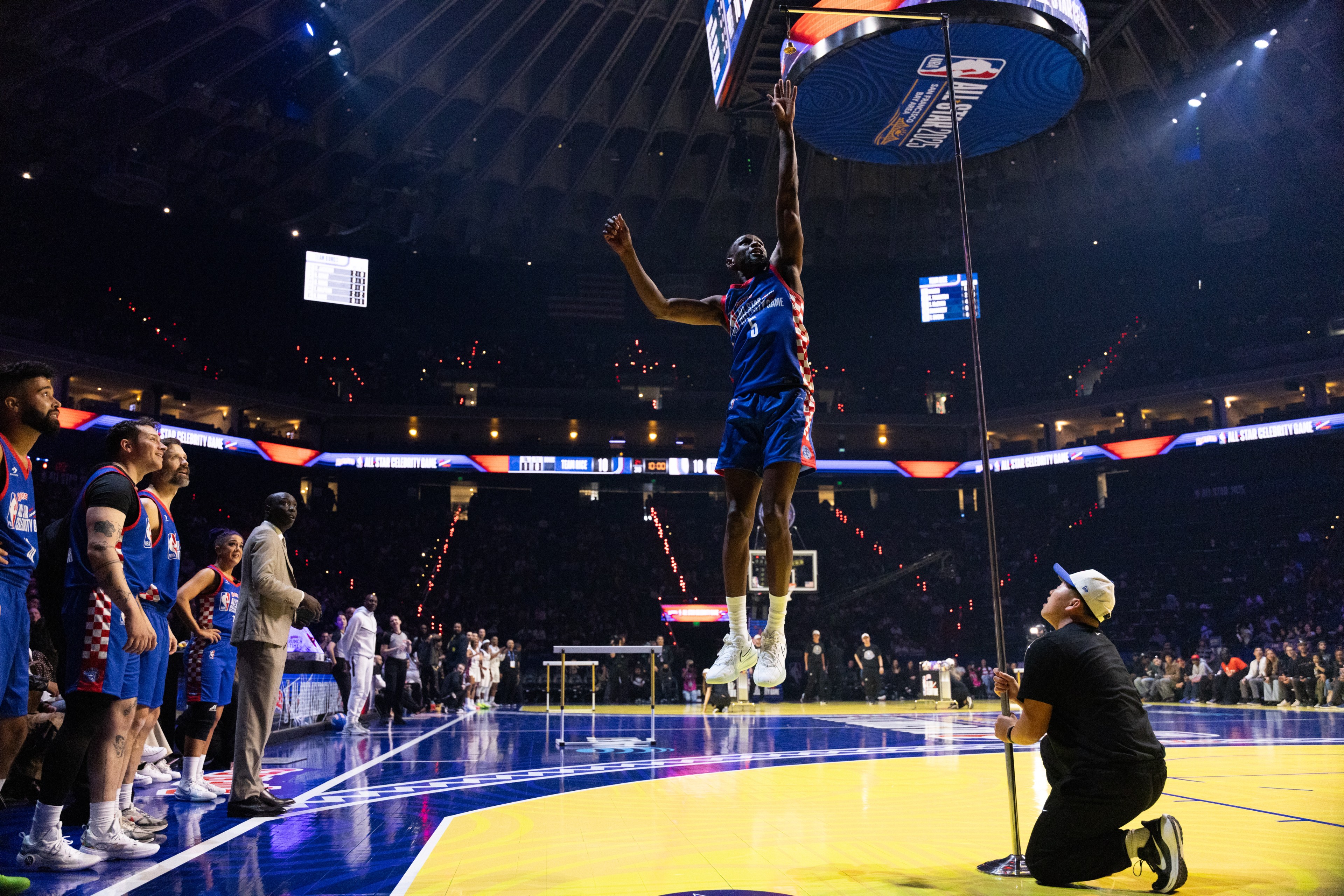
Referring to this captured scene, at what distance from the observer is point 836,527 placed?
118ft

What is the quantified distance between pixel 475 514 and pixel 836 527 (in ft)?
44.6

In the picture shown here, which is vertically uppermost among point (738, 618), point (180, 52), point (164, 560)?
point (180, 52)

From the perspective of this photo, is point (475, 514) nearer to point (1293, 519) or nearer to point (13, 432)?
point (1293, 519)

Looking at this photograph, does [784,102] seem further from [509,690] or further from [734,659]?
[509,690]

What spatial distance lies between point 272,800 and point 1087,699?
4.93 meters

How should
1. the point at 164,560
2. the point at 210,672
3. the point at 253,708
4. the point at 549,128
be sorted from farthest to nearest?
the point at 549,128
the point at 210,672
the point at 253,708
the point at 164,560

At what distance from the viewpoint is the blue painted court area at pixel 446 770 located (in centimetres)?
438

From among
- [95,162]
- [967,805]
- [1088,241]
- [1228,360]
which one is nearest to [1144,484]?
[1228,360]

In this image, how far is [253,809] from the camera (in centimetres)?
593

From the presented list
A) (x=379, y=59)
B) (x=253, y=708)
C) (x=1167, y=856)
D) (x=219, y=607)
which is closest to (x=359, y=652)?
(x=219, y=607)

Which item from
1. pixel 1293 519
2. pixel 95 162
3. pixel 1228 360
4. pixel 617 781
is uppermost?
pixel 95 162

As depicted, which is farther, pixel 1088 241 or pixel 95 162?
pixel 1088 241

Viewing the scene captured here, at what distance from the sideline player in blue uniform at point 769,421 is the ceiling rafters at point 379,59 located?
18.5 metres

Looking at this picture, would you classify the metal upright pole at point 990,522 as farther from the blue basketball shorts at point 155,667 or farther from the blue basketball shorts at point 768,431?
the blue basketball shorts at point 155,667
